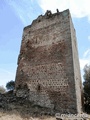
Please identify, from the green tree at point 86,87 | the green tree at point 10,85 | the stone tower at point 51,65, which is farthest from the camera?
the green tree at point 10,85

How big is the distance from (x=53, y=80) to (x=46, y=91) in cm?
95

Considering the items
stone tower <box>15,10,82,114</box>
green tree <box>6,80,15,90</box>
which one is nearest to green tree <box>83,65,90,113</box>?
stone tower <box>15,10,82,114</box>

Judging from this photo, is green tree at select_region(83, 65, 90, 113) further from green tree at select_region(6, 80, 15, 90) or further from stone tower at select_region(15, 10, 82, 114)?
green tree at select_region(6, 80, 15, 90)

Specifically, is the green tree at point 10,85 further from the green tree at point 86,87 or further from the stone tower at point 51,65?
the green tree at point 86,87

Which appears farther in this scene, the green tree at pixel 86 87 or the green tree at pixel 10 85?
the green tree at pixel 10 85

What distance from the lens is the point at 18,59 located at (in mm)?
13102

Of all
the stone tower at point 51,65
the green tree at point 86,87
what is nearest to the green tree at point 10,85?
the stone tower at point 51,65

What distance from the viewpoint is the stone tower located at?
9.44 metres

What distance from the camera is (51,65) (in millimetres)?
10625

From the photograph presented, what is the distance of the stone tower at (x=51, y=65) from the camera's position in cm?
944

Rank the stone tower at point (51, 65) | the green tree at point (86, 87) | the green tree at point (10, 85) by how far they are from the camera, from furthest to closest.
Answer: the green tree at point (10, 85) < the green tree at point (86, 87) < the stone tower at point (51, 65)

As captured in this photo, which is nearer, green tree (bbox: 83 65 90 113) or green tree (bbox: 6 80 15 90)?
green tree (bbox: 83 65 90 113)

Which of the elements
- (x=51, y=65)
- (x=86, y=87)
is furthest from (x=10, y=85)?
(x=51, y=65)

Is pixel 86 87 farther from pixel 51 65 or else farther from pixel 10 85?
pixel 10 85
